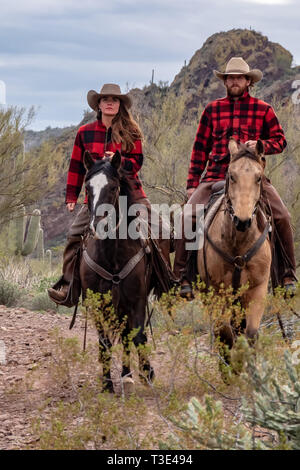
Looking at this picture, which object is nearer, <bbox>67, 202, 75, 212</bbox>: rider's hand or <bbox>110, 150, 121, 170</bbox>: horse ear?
<bbox>110, 150, 121, 170</bbox>: horse ear

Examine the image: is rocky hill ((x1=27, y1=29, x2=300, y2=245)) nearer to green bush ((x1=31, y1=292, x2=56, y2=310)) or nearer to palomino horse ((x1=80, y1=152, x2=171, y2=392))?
green bush ((x1=31, y1=292, x2=56, y2=310))

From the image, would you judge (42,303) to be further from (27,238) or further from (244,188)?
(244,188)

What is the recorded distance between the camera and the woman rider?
757 cm

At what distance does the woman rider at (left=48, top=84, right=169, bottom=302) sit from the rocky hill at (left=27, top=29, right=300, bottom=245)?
39444mm

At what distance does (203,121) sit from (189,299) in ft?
6.26

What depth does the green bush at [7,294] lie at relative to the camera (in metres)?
15.5

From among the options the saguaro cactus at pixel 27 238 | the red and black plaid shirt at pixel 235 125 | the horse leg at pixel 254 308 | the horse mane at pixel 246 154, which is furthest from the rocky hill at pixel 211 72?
the horse mane at pixel 246 154

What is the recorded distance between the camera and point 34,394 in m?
7.72

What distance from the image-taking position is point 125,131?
7562mm

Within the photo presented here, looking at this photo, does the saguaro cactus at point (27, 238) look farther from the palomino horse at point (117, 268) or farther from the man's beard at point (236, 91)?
the palomino horse at point (117, 268)

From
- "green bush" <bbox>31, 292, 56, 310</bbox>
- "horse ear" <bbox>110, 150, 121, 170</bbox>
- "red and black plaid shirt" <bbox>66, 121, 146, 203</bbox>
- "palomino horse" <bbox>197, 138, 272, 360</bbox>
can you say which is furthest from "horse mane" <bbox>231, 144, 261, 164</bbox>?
"green bush" <bbox>31, 292, 56, 310</bbox>

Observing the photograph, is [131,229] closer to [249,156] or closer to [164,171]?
[249,156]

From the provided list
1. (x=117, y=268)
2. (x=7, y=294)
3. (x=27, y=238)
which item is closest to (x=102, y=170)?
(x=117, y=268)

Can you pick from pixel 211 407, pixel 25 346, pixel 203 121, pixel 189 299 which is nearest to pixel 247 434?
pixel 211 407
